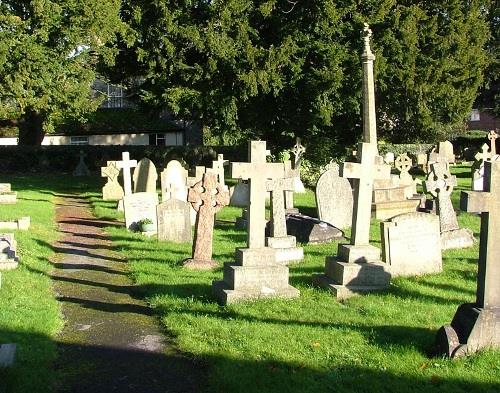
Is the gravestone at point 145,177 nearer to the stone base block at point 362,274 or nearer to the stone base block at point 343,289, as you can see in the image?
the stone base block at point 343,289

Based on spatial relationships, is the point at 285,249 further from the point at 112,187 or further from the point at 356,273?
the point at 112,187

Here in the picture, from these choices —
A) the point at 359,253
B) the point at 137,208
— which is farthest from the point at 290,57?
the point at 359,253

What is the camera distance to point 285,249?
11.5m

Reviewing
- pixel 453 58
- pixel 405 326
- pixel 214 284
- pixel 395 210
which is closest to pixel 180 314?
pixel 214 284

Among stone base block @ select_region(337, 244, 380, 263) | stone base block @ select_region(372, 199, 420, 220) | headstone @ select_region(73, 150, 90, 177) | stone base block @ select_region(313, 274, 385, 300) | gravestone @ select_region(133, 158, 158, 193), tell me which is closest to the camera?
stone base block @ select_region(313, 274, 385, 300)

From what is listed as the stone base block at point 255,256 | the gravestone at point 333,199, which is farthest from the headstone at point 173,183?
the stone base block at point 255,256

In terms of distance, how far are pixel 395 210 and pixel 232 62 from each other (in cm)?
873

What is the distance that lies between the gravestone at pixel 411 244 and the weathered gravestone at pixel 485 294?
331 centimetres

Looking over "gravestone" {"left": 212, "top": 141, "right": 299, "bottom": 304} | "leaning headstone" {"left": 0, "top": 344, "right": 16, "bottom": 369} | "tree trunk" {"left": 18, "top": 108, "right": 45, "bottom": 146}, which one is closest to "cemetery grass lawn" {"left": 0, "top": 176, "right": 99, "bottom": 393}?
"leaning headstone" {"left": 0, "top": 344, "right": 16, "bottom": 369}

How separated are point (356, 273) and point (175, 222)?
18.0 ft

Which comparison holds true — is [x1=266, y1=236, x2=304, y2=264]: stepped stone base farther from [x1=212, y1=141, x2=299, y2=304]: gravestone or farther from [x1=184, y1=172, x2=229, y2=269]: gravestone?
[x1=212, y1=141, x2=299, y2=304]: gravestone

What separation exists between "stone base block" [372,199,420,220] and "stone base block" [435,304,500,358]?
1041 cm

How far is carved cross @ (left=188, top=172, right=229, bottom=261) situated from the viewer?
1076cm

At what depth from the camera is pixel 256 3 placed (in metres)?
23.9
